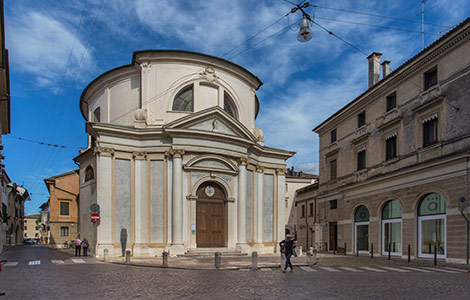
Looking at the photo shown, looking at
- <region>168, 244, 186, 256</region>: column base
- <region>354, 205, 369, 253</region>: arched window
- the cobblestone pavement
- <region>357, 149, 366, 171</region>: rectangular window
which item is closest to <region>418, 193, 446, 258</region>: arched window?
the cobblestone pavement

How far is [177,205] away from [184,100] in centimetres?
703

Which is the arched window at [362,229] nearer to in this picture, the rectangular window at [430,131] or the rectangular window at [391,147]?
the rectangular window at [391,147]

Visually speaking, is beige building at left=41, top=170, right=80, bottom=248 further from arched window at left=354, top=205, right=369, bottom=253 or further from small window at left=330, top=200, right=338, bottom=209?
arched window at left=354, top=205, right=369, bottom=253

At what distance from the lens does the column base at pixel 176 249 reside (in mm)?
21780

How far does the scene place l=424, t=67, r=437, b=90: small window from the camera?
20.2 metres

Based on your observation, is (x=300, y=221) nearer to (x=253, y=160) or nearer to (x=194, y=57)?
(x=253, y=160)

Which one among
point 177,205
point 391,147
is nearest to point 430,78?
point 391,147

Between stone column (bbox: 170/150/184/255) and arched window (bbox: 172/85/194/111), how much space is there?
3.79m

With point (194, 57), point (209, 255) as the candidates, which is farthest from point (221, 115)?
point (209, 255)

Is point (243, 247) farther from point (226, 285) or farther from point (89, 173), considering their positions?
point (226, 285)

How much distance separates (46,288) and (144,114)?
14.8 m

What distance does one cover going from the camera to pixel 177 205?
22516mm

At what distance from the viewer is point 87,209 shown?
2520 cm

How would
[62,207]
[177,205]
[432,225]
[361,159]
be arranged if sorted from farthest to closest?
[62,207]
[361,159]
[177,205]
[432,225]
